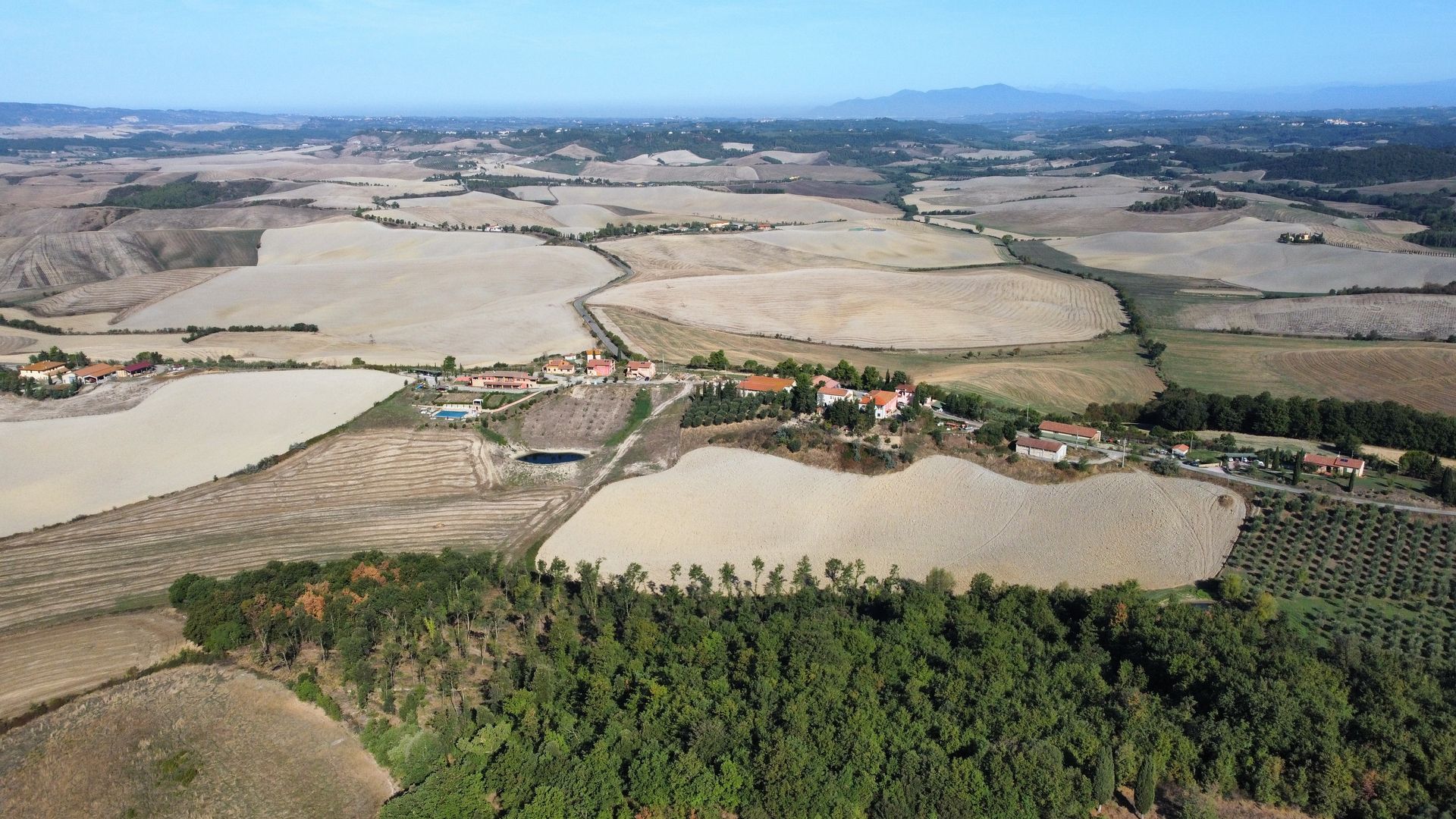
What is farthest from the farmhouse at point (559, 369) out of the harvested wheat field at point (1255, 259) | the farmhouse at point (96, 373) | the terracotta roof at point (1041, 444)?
the harvested wheat field at point (1255, 259)

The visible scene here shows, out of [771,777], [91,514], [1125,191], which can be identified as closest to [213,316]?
[91,514]

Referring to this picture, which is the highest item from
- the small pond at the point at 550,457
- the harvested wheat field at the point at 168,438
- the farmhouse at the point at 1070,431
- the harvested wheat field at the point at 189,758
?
the farmhouse at the point at 1070,431

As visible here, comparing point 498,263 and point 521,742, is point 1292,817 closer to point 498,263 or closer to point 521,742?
point 521,742

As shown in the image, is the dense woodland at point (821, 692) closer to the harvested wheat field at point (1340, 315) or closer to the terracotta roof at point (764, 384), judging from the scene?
the terracotta roof at point (764, 384)

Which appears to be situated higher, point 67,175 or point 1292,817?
point 67,175

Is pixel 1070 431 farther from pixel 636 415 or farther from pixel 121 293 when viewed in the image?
pixel 121 293
